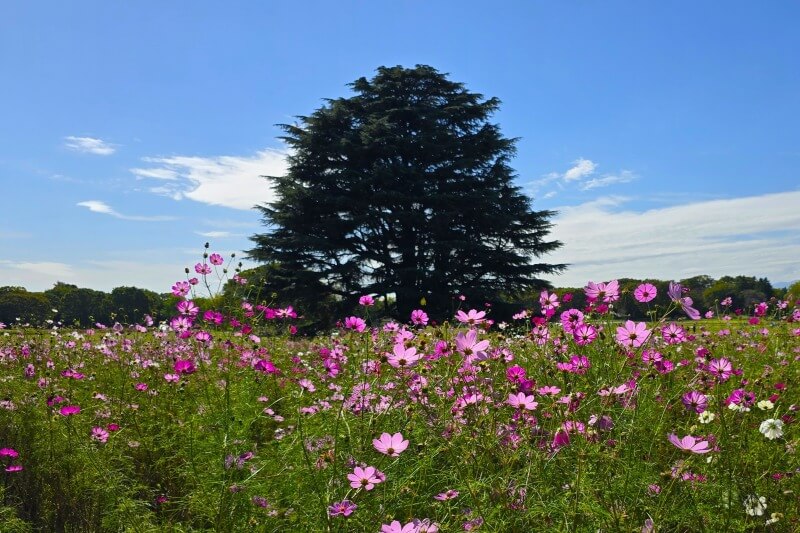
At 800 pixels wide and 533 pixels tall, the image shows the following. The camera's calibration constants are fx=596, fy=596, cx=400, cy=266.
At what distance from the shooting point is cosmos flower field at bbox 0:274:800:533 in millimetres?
1988

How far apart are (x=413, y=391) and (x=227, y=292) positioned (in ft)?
8.72

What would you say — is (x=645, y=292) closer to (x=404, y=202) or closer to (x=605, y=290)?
(x=605, y=290)

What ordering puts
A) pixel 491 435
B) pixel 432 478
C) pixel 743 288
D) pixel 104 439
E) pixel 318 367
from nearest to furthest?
pixel 491 435 → pixel 432 478 → pixel 104 439 → pixel 318 367 → pixel 743 288

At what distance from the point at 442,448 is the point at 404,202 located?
53.7 ft

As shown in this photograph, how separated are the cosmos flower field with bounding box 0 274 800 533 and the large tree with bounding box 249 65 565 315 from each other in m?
14.0

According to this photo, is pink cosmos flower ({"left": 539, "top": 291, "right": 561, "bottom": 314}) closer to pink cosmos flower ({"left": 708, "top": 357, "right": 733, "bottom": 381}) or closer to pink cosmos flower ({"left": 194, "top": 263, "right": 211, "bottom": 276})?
pink cosmos flower ({"left": 708, "top": 357, "right": 733, "bottom": 381})

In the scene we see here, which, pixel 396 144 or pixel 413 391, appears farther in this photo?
pixel 396 144

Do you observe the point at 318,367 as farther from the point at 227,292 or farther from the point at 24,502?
the point at 24,502

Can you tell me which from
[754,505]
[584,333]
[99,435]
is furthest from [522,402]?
[99,435]

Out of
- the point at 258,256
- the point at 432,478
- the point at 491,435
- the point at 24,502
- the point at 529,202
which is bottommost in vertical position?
the point at 24,502

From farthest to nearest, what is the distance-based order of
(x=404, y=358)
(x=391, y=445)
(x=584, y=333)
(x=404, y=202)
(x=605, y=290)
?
(x=404, y=202) < (x=584, y=333) < (x=605, y=290) < (x=404, y=358) < (x=391, y=445)

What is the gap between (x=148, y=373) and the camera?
5.08 meters

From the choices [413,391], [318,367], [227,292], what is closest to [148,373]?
[227,292]

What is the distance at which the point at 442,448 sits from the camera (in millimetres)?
2086
